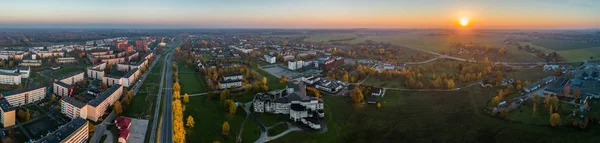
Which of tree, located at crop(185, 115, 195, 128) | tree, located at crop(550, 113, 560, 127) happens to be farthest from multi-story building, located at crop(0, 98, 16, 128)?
tree, located at crop(550, 113, 560, 127)

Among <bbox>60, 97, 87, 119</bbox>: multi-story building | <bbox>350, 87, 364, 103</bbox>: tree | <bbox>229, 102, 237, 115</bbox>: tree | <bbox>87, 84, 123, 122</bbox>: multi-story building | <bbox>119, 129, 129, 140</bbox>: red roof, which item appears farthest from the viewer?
<bbox>350, 87, 364, 103</bbox>: tree

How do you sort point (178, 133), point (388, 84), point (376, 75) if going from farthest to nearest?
point (376, 75) → point (388, 84) → point (178, 133)

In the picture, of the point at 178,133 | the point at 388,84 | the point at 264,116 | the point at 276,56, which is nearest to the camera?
the point at 178,133

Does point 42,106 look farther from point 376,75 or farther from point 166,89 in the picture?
point 376,75

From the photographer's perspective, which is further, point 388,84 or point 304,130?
point 388,84

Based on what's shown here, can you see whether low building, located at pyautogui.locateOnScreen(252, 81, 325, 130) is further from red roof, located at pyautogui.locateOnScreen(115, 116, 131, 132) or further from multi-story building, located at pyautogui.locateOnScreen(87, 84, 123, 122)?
multi-story building, located at pyautogui.locateOnScreen(87, 84, 123, 122)

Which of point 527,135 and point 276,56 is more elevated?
point 276,56

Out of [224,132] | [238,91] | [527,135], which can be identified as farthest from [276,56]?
[527,135]
